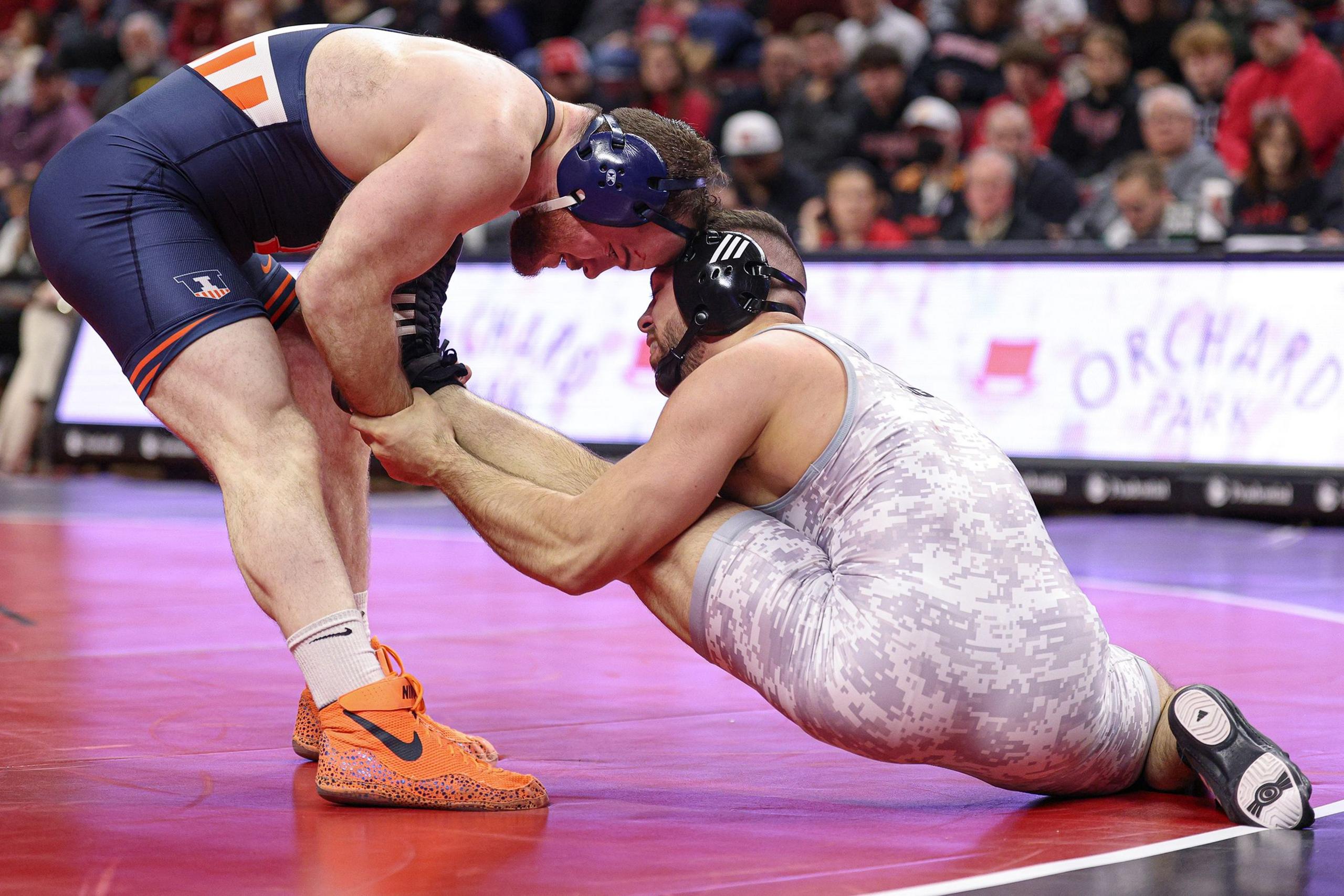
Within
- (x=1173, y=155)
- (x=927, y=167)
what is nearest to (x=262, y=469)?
(x=1173, y=155)

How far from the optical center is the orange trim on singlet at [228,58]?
133 inches

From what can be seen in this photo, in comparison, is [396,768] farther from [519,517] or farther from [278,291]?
[278,291]

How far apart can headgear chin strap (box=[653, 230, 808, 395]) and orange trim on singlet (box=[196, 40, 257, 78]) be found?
3.10 feet

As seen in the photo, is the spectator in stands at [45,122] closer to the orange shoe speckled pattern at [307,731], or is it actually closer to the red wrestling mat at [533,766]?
the red wrestling mat at [533,766]

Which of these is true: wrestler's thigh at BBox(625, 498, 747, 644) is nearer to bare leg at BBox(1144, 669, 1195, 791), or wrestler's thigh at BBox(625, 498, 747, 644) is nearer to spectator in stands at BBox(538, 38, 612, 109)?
bare leg at BBox(1144, 669, 1195, 791)

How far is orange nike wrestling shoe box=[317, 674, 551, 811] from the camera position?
306 cm

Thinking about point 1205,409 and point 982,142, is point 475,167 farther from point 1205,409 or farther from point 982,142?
point 982,142

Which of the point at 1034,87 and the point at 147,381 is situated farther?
the point at 1034,87

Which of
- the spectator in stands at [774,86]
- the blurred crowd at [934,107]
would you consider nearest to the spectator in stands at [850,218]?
the blurred crowd at [934,107]

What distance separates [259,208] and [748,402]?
1118 millimetres

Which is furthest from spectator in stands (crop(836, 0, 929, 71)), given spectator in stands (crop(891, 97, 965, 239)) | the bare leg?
the bare leg

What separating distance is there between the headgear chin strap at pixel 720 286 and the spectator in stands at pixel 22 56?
13.0 m

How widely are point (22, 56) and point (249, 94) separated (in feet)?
47.4

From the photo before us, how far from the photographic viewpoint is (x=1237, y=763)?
298 cm
